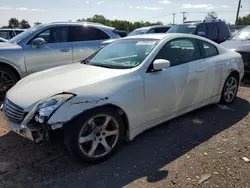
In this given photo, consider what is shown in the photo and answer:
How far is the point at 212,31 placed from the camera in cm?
1103

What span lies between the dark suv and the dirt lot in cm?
714

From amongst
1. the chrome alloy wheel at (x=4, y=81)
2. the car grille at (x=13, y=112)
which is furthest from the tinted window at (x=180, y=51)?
the chrome alloy wheel at (x=4, y=81)

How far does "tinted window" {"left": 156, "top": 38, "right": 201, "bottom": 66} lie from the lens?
379 centimetres

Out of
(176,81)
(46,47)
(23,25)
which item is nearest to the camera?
(176,81)

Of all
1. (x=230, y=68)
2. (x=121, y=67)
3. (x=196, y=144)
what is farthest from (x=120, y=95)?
(x=230, y=68)

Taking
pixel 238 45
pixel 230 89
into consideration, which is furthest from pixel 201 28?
pixel 230 89

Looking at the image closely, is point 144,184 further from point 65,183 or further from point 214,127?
point 214,127

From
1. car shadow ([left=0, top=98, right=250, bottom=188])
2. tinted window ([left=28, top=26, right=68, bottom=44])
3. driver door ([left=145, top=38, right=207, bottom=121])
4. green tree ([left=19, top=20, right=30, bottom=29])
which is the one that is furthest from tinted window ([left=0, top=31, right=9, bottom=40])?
green tree ([left=19, top=20, right=30, bottom=29])

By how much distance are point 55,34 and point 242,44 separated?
5248mm

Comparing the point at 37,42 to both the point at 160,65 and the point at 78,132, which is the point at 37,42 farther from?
the point at 78,132

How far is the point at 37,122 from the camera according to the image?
2770mm

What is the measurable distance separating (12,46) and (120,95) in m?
3.86

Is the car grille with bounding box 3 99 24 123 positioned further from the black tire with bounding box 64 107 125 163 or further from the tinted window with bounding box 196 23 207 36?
the tinted window with bounding box 196 23 207 36

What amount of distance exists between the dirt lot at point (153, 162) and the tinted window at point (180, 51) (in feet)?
3.58
